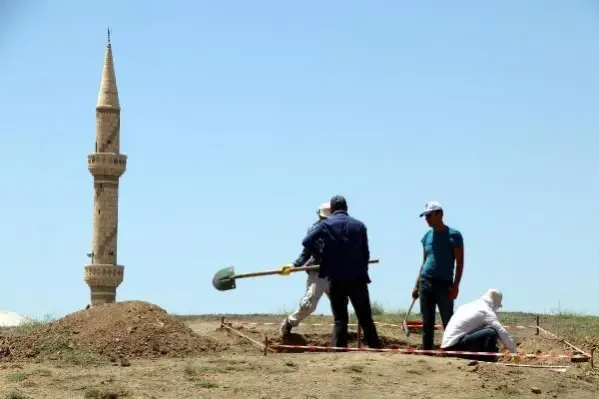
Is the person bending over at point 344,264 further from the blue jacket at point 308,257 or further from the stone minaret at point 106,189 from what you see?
the stone minaret at point 106,189

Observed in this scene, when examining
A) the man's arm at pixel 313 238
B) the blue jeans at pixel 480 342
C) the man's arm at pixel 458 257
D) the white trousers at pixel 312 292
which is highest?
the man's arm at pixel 313 238

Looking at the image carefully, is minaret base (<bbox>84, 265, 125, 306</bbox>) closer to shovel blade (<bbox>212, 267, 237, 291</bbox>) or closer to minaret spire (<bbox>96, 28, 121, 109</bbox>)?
minaret spire (<bbox>96, 28, 121, 109</bbox>)

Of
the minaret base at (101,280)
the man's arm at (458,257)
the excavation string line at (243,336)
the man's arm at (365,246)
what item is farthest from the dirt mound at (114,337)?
the minaret base at (101,280)

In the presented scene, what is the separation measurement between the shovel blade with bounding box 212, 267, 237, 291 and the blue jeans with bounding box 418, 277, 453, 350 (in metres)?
2.99

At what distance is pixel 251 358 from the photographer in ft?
47.2

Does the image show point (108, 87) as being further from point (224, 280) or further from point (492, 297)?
point (492, 297)

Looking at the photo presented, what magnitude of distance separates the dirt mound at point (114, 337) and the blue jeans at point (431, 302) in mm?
2833

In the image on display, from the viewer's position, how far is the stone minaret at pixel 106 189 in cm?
4150

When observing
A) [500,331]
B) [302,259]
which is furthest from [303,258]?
[500,331]

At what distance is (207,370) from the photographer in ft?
43.5

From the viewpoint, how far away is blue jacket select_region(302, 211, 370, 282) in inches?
602

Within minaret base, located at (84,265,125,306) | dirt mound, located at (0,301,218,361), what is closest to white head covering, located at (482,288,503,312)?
dirt mound, located at (0,301,218,361)

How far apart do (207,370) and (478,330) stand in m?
2.98

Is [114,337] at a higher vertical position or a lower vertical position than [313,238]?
lower
